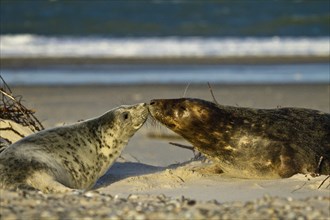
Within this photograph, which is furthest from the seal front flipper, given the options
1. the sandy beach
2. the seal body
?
the seal body

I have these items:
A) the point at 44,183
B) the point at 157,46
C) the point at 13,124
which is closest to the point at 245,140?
the point at 44,183

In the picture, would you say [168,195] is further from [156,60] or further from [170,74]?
[156,60]

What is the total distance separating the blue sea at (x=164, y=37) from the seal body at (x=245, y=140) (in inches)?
360

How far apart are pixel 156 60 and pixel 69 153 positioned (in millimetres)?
14053

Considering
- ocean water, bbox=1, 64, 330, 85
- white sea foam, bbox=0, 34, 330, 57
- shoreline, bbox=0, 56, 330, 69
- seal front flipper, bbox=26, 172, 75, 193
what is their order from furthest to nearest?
white sea foam, bbox=0, 34, 330, 57, shoreline, bbox=0, 56, 330, 69, ocean water, bbox=1, 64, 330, 85, seal front flipper, bbox=26, 172, 75, 193

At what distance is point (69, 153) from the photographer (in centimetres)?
589

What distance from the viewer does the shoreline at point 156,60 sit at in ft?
63.1

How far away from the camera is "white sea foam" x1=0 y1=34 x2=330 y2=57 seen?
2125 centimetres

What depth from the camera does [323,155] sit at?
6320mm

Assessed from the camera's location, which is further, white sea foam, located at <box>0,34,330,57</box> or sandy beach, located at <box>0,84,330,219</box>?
white sea foam, located at <box>0,34,330,57</box>

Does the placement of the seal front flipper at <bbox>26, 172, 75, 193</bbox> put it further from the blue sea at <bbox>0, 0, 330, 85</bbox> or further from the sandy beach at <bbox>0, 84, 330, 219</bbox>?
the blue sea at <bbox>0, 0, 330, 85</bbox>

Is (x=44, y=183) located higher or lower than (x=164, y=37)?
lower

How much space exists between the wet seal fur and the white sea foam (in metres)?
14.7

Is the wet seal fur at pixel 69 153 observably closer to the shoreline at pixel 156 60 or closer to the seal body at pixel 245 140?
the seal body at pixel 245 140
